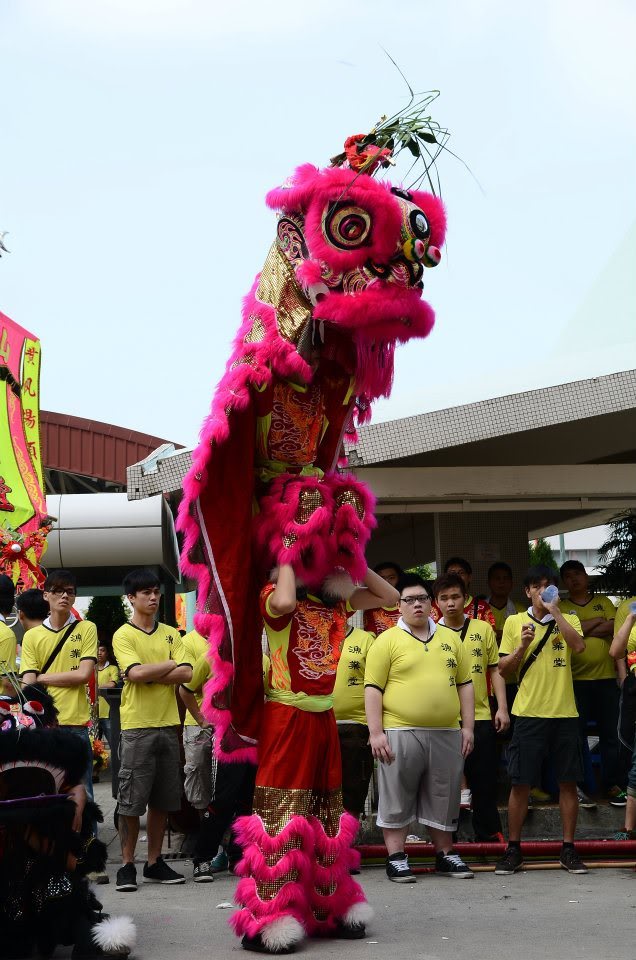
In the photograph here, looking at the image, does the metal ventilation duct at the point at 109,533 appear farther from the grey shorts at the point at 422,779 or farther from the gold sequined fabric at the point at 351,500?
the gold sequined fabric at the point at 351,500

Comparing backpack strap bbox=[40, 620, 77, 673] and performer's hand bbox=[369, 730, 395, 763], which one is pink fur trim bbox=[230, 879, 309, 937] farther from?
backpack strap bbox=[40, 620, 77, 673]

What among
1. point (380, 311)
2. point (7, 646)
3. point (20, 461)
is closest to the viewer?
point (380, 311)

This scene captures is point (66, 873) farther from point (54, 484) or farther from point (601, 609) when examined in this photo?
point (54, 484)

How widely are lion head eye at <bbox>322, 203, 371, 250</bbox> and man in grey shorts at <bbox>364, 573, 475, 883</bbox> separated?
2.66m

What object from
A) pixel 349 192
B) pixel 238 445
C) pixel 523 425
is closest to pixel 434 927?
pixel 238 445

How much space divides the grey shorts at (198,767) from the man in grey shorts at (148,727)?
0.55 m

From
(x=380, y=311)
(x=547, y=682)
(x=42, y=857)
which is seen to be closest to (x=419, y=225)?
(x=380, y=311)

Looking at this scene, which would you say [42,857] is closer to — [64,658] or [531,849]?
[64,658]

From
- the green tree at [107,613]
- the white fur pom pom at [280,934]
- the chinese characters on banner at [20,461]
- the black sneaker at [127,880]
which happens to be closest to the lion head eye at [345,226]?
the white fur pom pom at [280,934]

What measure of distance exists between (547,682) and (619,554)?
7.03 m

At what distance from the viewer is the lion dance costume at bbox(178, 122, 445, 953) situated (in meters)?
4.99

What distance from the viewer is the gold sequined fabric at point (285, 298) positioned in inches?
202

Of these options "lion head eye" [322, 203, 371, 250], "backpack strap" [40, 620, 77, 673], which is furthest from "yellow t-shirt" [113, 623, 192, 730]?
"lion head eye" [322, 203, 371, 250]

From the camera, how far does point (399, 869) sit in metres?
6.65
